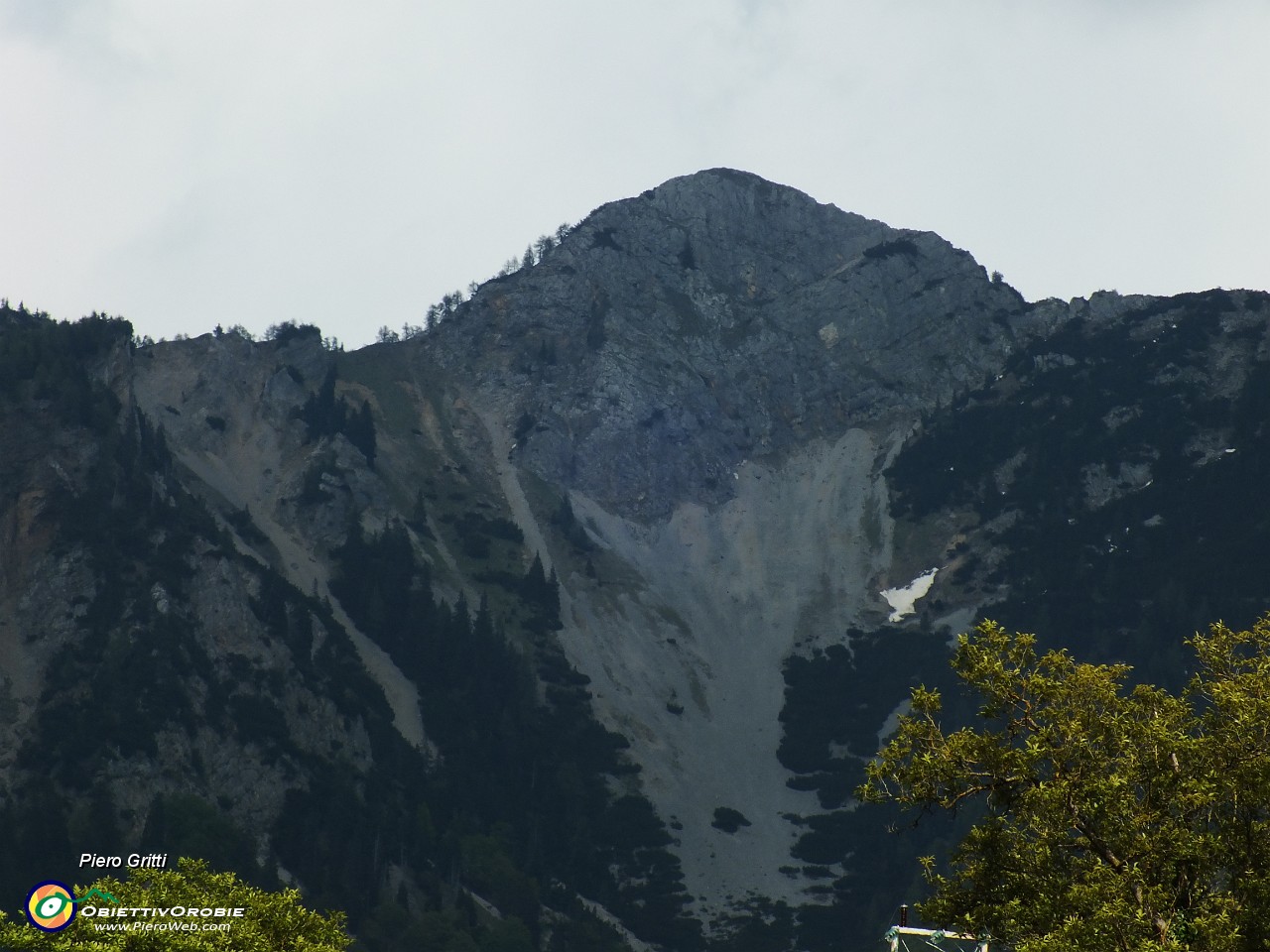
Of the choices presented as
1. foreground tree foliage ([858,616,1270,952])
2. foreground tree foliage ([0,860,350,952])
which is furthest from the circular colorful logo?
foreground tree foliage ([858,616,1270,952])

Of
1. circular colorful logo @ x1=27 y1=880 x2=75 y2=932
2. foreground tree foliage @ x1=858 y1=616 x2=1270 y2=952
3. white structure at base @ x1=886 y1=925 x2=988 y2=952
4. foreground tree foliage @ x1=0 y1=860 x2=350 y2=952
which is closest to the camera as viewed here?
foreground tree foliage @ x1=858 y1=616 x2=1270 y2=952

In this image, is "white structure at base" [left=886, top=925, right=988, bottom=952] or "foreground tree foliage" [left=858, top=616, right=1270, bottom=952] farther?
"white structure at base" [left=886, top=925, right=988, bottom=952]

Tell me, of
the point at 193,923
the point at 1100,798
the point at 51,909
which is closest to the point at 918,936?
the point at 1100,798

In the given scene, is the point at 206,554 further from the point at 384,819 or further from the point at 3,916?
the point at 3,916

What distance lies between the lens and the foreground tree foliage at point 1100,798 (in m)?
30.9

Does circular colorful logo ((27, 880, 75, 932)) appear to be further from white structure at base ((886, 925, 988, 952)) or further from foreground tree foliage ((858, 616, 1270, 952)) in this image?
white structure at base ((886, 925, 988, 952))

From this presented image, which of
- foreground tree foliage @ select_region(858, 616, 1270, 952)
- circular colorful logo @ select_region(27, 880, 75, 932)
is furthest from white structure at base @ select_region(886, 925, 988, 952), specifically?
circular colorful logo @ select_region(27, 880, 75, 932)

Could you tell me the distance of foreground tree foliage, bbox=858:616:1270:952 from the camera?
101 ft

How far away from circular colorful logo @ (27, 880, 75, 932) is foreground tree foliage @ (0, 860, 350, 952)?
23cm

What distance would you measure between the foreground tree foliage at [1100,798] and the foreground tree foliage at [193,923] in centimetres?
1710

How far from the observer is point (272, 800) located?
539 feet

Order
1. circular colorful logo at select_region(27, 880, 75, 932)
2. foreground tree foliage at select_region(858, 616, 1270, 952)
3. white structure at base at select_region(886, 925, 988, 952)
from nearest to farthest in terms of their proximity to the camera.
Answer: foreground tree foliage at select_region(858, 616, 1270, 952), circular colorful logo at select_region(27, 880, 75, 932), white structure at base at select_region(886, 925, 988, 952)

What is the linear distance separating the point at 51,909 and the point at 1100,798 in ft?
89.0

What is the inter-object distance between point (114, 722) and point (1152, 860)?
14197 cm
